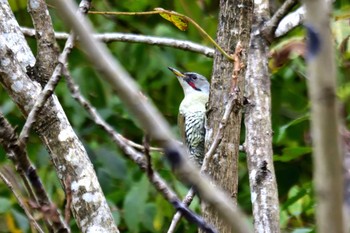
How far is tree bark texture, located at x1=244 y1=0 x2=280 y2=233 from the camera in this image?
8.42ft

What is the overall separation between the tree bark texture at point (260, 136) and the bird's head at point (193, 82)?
58.3 inches

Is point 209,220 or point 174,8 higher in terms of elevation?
point 174,8

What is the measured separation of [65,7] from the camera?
3.46ft

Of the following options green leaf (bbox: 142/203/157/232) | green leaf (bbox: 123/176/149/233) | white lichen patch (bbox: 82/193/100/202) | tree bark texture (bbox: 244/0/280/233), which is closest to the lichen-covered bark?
tree bark texture (bbox: 244/0/280/233)

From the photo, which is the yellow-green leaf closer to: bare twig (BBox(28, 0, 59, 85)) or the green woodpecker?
bare twig (BBox(28, 0, 59, 85))

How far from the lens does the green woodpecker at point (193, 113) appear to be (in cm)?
380

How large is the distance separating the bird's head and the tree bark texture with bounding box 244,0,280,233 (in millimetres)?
1480

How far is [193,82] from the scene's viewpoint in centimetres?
466

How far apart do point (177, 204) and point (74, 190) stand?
83 centimetres

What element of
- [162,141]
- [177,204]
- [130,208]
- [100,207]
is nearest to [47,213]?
[177,204]

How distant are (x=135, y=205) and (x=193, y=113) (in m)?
0.70

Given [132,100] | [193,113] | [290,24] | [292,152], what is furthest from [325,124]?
[193,113]

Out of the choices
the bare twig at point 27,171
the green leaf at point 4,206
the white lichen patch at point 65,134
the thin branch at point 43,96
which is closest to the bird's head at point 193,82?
the green leaf at point 4,206

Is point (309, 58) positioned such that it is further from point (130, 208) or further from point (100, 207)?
point (130, 208)
